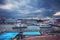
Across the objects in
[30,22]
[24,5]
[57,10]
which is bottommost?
[30,22]

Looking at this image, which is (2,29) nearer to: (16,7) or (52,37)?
(16,7)

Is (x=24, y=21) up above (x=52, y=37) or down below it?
above

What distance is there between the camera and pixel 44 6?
2.83 meters

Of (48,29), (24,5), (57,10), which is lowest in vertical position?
(48,29)

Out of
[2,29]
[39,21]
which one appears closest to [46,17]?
[39,21]

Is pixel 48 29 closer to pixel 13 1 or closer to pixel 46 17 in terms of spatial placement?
pixel 46 17

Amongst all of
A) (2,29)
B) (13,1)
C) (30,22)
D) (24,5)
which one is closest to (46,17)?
(30,22)

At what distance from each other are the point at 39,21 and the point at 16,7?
2.09 ft

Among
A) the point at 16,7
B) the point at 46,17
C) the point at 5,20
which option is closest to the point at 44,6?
the point at 46,17

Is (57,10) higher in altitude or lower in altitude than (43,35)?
higher

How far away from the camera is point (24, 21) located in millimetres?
2797

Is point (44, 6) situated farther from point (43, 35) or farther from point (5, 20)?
point (5, 20)

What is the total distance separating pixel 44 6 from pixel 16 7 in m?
0.67

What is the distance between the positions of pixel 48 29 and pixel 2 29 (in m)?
1.08
